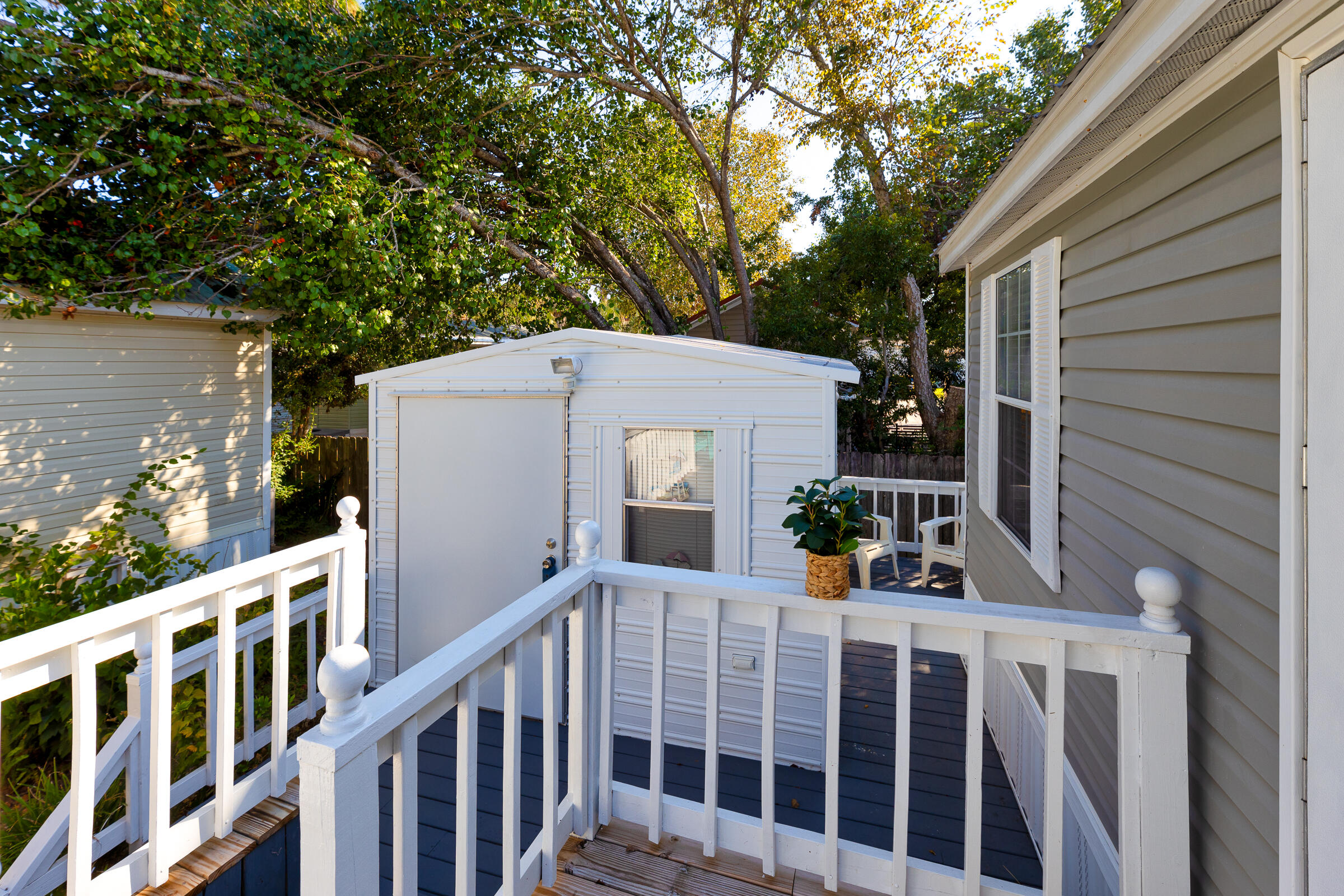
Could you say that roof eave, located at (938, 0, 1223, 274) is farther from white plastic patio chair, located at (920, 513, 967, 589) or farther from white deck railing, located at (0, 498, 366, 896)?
white plastic patio chair, located at (920, 513, 967, 589)

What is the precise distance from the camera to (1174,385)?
5.92 feet

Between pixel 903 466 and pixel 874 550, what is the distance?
2.98m

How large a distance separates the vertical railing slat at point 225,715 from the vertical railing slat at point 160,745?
0.55 feet

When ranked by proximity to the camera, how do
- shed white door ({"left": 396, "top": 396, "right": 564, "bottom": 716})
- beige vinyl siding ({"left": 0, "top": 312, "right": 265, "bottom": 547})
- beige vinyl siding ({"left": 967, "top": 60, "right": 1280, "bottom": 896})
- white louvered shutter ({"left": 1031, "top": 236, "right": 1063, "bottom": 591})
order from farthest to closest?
beige vinyl siding ({"left": 0, "top": 312, "right": 265, "bottom": 547})
shed white door ({"left": 396, "top": 396, "right": 564, "bottom": 716})
white louvered shutter ({"left": 1031, "top": 236, "right": 1063, "bottom": 591})
beige vinyl siding ({"left": 967, "top": 60, "right": 1280, "bottom": 896})

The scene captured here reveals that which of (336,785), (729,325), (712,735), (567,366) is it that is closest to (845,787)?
(712,735)

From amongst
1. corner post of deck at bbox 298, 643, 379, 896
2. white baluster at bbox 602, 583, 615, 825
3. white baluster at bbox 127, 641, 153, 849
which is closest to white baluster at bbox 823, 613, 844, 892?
white baluster at bbox 602, 583, 615, 825

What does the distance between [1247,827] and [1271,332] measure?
107cm

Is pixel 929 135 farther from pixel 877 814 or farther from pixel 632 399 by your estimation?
pixel 877 814

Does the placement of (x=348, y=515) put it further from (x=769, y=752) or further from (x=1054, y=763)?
(x=1054, y=763)

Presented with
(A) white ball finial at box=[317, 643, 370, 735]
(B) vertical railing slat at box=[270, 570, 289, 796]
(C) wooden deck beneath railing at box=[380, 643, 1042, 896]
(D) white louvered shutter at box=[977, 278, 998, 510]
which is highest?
(D) white louvered shutter at box=[977, 278, 998, 510]

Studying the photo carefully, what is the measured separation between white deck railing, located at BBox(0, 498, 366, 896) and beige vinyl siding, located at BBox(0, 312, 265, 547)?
14.2 ft

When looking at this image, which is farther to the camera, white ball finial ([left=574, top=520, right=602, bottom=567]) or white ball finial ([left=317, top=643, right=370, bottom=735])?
white ball finial ([left=574, top=520, right=602, bottom=567])

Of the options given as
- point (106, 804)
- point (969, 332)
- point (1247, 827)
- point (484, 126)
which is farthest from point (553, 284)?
point (1247, 827)

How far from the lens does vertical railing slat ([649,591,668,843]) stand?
1.92m
